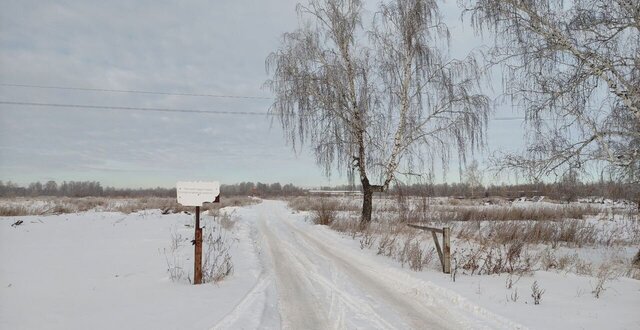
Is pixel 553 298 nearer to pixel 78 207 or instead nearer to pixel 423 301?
pixel 423 301

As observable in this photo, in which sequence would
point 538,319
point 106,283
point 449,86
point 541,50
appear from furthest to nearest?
point 449,86 < point 541,50 < point 106,283 < point 538,319

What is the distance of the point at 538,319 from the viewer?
15.5ft

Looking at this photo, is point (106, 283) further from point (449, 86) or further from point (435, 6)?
point (435, 6)

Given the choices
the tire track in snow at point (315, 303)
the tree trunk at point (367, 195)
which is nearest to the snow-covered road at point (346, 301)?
the tire track in snow at point (315, 303)

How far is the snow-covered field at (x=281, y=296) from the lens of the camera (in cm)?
459

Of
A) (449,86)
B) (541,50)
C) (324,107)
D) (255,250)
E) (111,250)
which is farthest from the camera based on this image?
(324,107)

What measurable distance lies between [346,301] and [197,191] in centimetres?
288

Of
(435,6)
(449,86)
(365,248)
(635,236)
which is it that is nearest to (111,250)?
(365,248)

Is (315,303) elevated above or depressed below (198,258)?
below

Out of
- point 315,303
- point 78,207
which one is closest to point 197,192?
point 315,303

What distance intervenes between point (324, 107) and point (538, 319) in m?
11.3

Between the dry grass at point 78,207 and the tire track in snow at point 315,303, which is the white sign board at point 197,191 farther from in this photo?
the dry grass at point 78,207

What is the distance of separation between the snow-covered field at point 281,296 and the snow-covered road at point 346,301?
0.05 feet

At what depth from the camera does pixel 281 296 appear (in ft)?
19.3
